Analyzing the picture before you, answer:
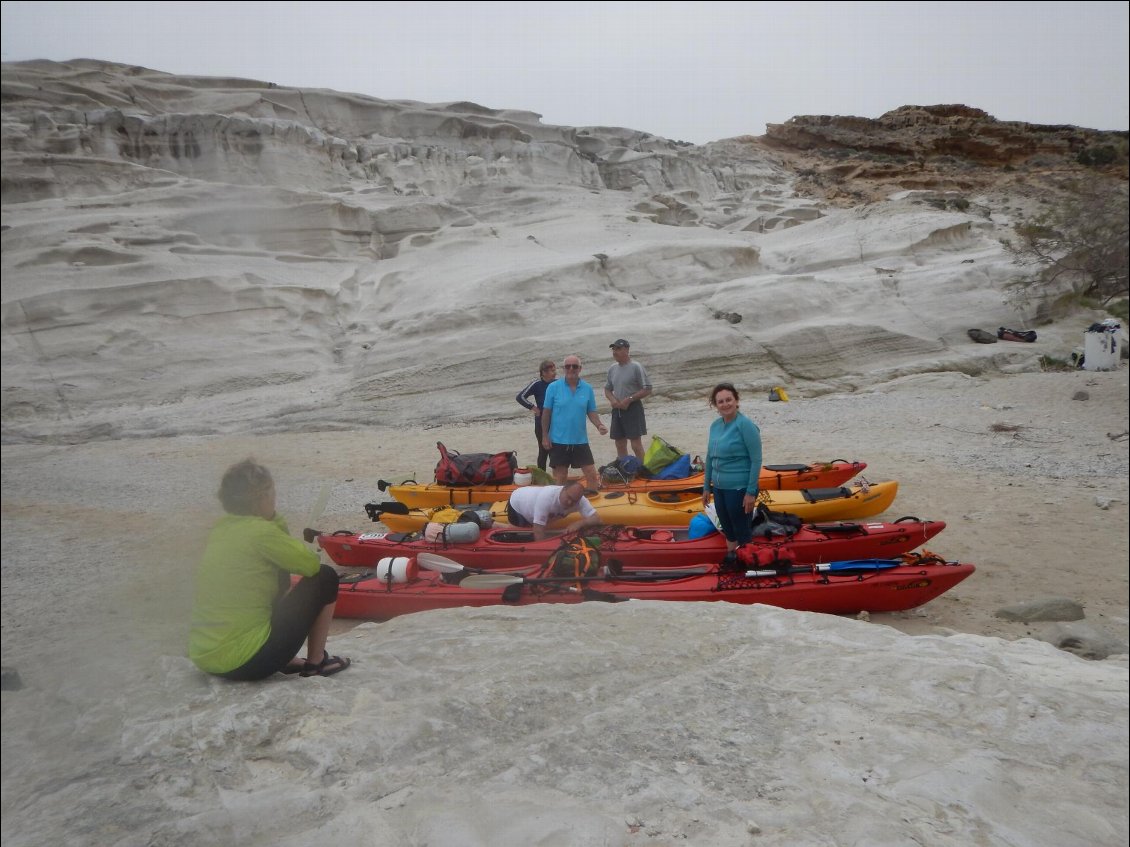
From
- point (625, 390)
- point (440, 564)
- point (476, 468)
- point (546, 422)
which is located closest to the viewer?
point (546, 422)

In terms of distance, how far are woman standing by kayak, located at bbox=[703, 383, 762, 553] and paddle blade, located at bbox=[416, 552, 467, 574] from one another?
3.62 ft

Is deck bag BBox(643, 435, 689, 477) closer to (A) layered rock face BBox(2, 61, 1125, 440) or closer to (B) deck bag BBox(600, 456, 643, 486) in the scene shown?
(B) deck bag BBox(600, 456, 643, 486)

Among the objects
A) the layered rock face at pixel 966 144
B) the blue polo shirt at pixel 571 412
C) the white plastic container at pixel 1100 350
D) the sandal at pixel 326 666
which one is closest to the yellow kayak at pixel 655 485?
the blue polo shirt at pixel 571 412

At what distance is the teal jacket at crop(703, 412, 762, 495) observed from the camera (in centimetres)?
262

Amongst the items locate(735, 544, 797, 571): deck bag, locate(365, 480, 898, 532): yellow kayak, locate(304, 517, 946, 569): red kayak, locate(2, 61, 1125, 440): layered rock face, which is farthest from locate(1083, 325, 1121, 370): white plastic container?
locate(735, 544, 797, 571): deck bag

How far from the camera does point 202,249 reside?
252 inches

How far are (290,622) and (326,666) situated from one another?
0.15 m

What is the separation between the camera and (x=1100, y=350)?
3.77 m

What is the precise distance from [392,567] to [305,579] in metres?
1.16

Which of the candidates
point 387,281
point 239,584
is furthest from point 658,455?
point 387,281

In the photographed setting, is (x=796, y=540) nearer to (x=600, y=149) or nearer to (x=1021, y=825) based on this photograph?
(x=1021, y=825)

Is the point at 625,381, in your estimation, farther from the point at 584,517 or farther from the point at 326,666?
the point at 326,666

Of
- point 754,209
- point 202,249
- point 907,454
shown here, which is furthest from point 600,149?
point 907,454

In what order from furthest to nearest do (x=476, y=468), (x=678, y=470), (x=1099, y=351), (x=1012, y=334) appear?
(x=1012, y=334), (x=1099, y=351), (x=476, y=468), (x=678, y=470)
